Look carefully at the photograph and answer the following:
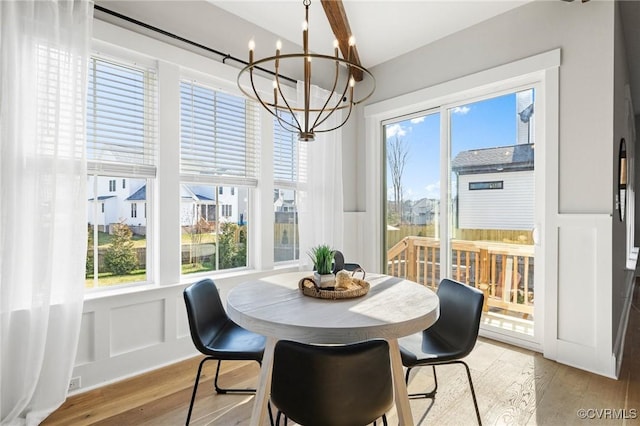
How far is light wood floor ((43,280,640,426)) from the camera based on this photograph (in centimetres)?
190

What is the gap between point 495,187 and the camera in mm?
3082

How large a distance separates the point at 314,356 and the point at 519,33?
3100mm

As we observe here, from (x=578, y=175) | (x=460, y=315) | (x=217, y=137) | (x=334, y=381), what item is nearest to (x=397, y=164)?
(x=578, y=175)

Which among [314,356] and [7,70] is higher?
[7,70]

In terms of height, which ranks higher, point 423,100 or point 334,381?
point 423,100

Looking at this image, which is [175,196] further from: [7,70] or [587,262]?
[587,262]

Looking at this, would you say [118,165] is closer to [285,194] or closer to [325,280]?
[285,194]

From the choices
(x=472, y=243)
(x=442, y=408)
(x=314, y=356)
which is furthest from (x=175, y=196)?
(x=472, y=243)

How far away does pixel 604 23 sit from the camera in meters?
2.39

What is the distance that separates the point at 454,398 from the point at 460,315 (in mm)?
657

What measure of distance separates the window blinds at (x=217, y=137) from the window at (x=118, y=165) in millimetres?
268

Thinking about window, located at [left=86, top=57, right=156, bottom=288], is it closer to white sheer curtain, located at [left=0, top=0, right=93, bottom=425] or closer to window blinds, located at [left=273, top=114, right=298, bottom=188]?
white sheer curtain, located at [left=0, top=0, right=93, bottom=425]
